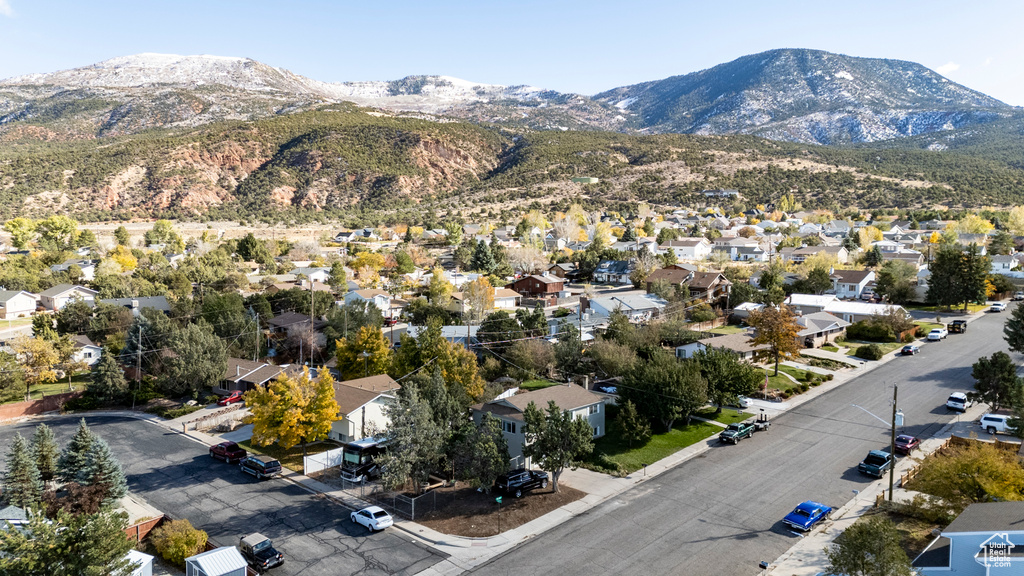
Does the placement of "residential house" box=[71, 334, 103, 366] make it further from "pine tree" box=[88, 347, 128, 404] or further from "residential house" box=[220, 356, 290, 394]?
"residential house" box=[220, 356, 290, 394]

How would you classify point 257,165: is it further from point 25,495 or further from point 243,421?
point 25,495

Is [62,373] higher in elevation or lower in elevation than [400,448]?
lower

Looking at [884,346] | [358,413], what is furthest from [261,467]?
[884,346]

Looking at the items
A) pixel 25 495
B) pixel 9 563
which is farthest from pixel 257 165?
pixel 9 563

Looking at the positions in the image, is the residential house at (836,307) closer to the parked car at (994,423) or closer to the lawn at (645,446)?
the parked car at (994,423)

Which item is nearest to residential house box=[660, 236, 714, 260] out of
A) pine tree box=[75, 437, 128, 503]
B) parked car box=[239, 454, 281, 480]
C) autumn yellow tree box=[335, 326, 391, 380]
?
autumn yellow tree box=[335, 326, 391, 380]

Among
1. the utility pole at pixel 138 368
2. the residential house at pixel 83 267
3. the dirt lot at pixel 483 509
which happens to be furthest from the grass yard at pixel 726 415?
the residential house at pixel 83 267
